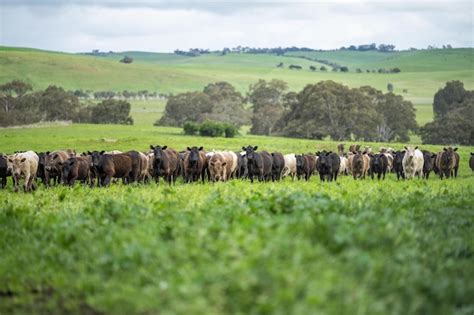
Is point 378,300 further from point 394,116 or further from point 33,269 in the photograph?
point 394,116

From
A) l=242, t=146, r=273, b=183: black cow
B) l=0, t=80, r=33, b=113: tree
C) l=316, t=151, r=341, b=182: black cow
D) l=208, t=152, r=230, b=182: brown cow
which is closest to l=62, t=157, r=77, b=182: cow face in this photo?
l=208, t=152, r=230, b=182: brown cow

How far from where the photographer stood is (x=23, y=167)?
1117 inches

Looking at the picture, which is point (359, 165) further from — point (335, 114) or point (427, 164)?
point (335, 114)

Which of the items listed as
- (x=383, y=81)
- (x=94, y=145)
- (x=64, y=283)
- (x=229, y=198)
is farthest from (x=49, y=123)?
(x=383, y=81)

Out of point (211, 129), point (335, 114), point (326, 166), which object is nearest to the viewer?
→ point (326, 166)

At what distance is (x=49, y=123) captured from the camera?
8050 cm

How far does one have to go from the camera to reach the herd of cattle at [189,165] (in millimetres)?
28375

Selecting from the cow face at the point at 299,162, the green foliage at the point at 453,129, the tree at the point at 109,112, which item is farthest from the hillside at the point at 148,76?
the cow face at the point at 299,162

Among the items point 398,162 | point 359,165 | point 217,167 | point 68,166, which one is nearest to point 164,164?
point 217,167

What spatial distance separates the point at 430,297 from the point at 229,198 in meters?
7.20

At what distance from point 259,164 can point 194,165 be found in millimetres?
2957

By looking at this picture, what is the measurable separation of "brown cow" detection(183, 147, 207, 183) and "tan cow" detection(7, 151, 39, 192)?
6240 mm

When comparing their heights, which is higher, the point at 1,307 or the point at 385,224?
the point at 385,224

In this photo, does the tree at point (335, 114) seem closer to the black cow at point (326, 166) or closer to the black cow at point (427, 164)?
the black cow at point (427, 164)
